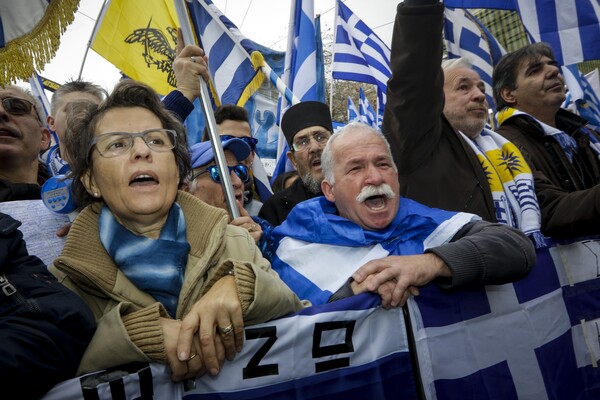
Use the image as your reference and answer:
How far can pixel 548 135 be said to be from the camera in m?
3.09

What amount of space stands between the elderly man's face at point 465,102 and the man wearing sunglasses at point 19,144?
2.48 metres

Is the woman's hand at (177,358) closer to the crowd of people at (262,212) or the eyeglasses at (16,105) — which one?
the crowd of people at (262,212)

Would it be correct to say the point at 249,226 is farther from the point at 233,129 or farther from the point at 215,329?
the point at 233,129

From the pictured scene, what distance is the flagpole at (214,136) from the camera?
241cm

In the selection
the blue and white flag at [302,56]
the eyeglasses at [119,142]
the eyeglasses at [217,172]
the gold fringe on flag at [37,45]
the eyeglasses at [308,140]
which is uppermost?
the blue and white flag at [302,56]

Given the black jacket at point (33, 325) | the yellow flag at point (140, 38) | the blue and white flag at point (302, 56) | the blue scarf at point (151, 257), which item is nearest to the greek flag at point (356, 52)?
the blue and white flag at point (302, 56)

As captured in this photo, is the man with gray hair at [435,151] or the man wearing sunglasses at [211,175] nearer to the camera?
the man with gray hair at [435,151]

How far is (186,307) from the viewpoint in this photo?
5.05ft

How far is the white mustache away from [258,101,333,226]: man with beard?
44.7 inches

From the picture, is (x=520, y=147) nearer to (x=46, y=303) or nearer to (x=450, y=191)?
(x=450, y=191)

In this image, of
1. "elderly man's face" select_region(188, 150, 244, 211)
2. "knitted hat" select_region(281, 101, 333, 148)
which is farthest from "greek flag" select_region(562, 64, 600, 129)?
"elderly man's face" select_region(188, 150, 244, 211)

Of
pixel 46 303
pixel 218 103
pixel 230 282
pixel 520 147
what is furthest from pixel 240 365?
pixel 218 103

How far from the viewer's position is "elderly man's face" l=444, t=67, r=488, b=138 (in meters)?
3.09

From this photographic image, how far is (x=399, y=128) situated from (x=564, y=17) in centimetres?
189
